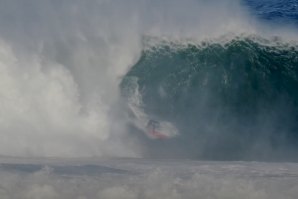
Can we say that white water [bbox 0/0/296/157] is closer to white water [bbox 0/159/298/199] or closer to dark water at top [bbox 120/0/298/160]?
dark water at top [bbox 120/0/298/160]

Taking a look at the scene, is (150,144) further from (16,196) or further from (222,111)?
(16,196)

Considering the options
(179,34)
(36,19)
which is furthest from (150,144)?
(36,19)

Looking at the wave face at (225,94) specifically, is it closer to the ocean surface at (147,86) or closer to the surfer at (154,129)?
the ocean surface at (147,86)

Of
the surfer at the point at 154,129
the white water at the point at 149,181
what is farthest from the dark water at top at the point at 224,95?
the white water at the point at 149,181

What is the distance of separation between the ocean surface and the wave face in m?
0.04

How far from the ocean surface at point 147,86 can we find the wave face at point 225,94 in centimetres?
4

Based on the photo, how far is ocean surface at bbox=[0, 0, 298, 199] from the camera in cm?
2019

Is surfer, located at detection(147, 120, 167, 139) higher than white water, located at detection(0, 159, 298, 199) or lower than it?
higher

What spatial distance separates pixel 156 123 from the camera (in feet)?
71.9

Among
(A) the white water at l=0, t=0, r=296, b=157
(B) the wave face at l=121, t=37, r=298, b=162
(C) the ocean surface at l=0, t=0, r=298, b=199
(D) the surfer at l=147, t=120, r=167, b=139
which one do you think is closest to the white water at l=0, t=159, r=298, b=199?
(C) the ocean surface at l=0, t=0, r=298, b=199

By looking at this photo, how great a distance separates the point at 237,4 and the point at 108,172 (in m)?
11.9

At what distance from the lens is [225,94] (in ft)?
74.6

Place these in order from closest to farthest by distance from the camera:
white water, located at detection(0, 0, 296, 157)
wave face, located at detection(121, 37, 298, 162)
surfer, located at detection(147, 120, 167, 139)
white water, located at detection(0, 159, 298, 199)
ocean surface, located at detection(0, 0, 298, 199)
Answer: white water, located at detection(0, 159, 298, 199) → ocean surface, located at detection(0, 0, 298, 199) → white water, located at detection(0, 0, 296, 157) → surfer, located at detection(147, 120, 167, 139) → wave face, located at detection(121, 37, 298, 162)

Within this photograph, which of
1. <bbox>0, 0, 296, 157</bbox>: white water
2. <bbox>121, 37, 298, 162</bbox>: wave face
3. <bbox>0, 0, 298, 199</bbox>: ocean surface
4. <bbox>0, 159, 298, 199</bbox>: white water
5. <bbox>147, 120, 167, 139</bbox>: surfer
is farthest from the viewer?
<bbox>121, 37, 298, 162</bbox>: wave face
